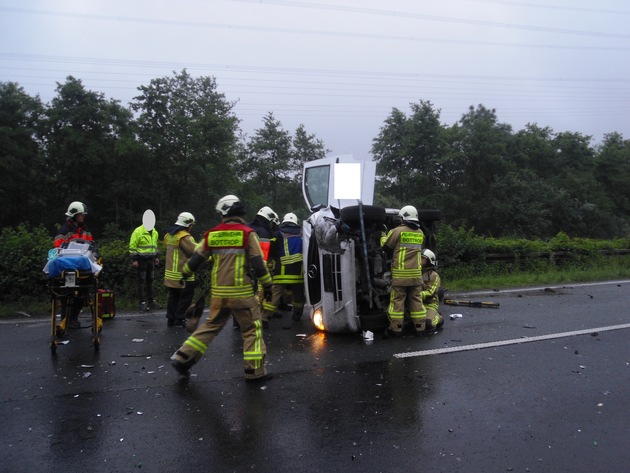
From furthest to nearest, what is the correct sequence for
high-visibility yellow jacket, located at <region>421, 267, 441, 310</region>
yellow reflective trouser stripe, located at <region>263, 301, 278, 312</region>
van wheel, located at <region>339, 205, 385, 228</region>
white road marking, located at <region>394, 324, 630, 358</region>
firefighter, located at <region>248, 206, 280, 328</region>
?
yellow reflective trouser stripe, located at <region>263, 301, 278, 312</region>, firefighter, located at <region>248, 206, 280, 328</region>, high-visibility yellow jacket, located at <region>421, 267, 441, 310</region>, van wheel, located at <region>339, 205, 385, 228</region>, white road marking, located at <region>394, 324, 630, 358</region>

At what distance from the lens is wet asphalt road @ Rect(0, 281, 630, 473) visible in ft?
11.9

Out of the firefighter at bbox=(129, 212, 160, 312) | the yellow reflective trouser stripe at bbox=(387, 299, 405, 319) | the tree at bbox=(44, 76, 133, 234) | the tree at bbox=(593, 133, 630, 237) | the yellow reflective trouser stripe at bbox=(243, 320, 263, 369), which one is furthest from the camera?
the tree at bbox=(593, 133, 630, 237)

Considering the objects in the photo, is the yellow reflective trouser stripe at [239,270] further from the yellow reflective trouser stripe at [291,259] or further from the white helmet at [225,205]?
the yellow reflective trouser stripe at [291,259]

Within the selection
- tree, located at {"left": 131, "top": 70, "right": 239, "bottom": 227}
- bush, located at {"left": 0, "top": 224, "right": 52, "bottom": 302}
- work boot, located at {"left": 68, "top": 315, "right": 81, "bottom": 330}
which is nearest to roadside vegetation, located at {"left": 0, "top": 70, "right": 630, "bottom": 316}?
tree, located at {"left": 131, "top": 70, "right": 239, "bottom": 227}

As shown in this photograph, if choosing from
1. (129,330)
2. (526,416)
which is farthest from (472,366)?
(129,330)

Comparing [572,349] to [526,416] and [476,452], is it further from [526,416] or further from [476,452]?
[476,452]

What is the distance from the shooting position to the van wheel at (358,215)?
6.81m

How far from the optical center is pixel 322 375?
547 cm

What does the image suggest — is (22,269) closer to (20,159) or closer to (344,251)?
(344,251)

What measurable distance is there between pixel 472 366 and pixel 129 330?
4.73 metres

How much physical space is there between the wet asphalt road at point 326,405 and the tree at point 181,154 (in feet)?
88.7

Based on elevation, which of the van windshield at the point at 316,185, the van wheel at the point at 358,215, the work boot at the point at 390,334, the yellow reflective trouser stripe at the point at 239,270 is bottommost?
the work boot at the point at 390,334

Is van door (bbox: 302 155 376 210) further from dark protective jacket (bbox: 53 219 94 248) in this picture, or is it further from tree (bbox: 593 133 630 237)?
tree (bbox: 593 133 630 237)

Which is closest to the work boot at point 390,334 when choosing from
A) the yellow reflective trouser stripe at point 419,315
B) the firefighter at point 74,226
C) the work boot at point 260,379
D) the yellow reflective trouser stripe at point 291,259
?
the yellow reflective trouser stripe at point 419,315
